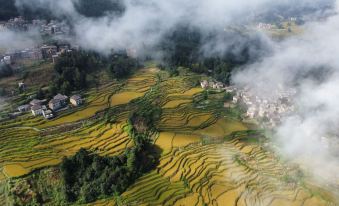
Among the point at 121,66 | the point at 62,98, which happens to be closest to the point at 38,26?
the point at 121,66

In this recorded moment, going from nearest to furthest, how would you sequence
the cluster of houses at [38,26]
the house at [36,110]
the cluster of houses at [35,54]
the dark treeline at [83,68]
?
the house at [36,110], the dark treeline at [83,68], the cluster of houses at [35,54], the cluster of houses at [38,26]

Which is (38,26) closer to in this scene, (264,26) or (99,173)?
(99,173)

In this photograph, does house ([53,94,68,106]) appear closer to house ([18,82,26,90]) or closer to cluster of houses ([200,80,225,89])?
house ([18,82,26,90])

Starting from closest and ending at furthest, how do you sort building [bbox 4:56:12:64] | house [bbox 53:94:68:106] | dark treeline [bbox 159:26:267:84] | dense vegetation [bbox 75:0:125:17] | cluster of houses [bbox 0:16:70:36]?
house [bbox 53:94:68:106]
building [bbox 4:56:12:64]
dark treeline [bbox 159:26:267:84]
cluster of houses [bbox 0:16:70:36]
dense vegetation [bbox 75:0:125:17]

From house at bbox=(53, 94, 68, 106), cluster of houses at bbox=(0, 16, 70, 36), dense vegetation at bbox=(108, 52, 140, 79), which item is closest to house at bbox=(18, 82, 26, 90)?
house at bbox=(53, 94, 68, 106)

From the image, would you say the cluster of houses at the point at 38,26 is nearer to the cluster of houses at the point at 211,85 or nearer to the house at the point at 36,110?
the house at the point at 36,110

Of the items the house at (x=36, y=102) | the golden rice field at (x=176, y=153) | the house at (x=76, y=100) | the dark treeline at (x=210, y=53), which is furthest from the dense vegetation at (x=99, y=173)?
the dark treeline at (x=210, y=53)
